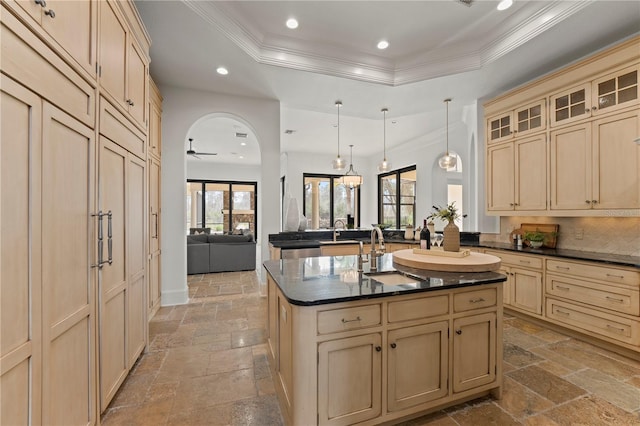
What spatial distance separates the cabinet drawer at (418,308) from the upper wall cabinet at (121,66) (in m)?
2.15

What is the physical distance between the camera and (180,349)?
2.70m

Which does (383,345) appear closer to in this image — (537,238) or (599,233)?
(537,238)

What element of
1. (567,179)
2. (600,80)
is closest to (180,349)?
(567,179)

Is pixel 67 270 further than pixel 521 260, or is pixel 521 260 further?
pixel 521 260

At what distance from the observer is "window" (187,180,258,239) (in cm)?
981

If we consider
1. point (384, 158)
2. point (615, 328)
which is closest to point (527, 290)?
point (615, 328)

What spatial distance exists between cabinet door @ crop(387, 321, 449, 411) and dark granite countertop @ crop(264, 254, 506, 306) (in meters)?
0.24

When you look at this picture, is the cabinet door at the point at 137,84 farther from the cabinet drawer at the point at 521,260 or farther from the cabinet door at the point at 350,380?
the cabinet drawer at the point at 521,260

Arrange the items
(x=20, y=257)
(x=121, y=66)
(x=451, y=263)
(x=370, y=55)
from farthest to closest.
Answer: (x=370, y=55), (x=451, y=263), (x=121, y=66), (x=20, y=257)

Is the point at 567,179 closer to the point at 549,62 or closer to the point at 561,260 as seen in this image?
the point at 561,260

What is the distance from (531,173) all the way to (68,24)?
4.35m

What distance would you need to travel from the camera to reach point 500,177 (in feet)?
12.7

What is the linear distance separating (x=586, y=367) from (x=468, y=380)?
142cm

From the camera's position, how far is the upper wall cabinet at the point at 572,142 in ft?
8.61
